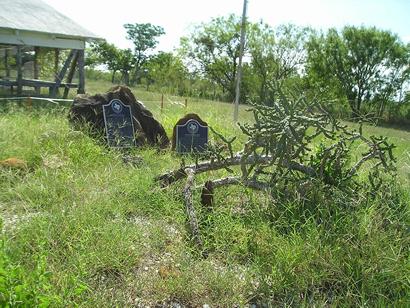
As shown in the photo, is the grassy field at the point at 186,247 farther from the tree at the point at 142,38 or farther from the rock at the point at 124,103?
the tree at the point at 142,38

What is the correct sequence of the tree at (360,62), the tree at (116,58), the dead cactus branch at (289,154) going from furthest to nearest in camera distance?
the tree at (116,58) < the tree at (360,62) < the dead cactus branch at (289,154)

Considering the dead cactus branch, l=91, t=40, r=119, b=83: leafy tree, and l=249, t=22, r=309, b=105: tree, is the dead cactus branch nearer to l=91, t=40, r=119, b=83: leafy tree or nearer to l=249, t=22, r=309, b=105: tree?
l=249, t=22, r=309, b=105: tree

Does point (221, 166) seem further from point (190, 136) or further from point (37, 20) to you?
point (37, 20)

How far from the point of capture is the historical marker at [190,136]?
6848mm

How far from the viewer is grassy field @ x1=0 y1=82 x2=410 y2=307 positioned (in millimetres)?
2713

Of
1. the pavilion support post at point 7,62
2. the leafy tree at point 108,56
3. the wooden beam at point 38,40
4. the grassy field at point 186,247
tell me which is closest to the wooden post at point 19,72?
the wooden beam at point 38,40

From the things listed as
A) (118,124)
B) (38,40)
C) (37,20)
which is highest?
(37,20)

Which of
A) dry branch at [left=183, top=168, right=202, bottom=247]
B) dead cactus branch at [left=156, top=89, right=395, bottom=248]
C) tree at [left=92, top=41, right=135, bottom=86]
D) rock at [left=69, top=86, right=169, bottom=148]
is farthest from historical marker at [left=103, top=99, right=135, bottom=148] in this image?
tree at [left=92, top=41, right=135, bottom=86]

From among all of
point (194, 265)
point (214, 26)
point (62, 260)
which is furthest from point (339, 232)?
point (214, 26)

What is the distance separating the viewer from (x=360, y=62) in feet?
99.7

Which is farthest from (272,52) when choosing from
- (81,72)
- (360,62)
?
(81,72)

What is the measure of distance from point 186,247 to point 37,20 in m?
13.1

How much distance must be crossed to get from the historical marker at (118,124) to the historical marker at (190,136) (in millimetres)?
769

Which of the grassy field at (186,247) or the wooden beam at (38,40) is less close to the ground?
the wooden beam at (38,40)
